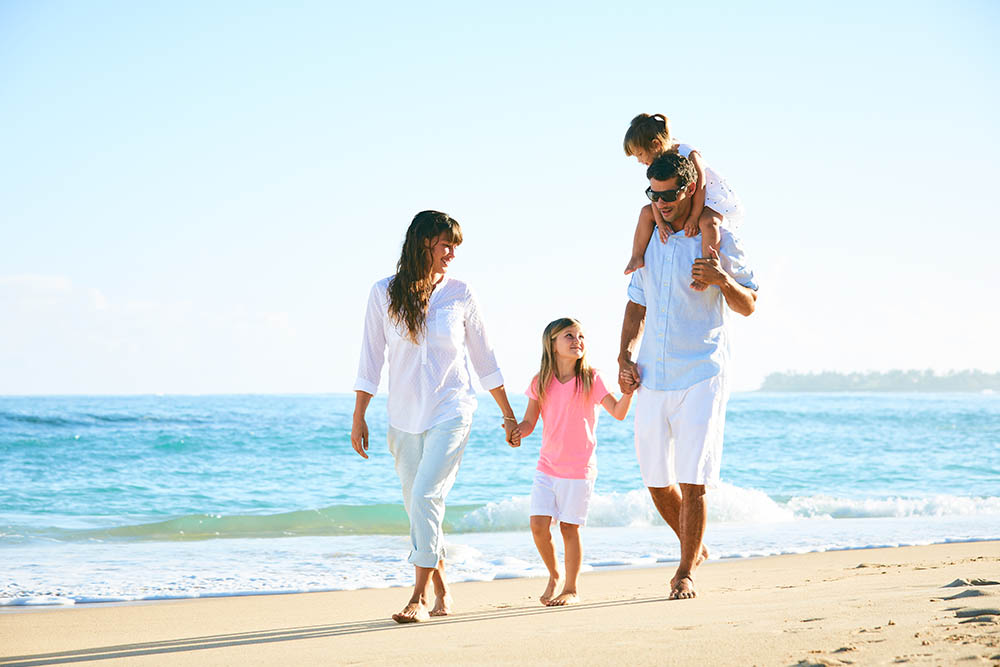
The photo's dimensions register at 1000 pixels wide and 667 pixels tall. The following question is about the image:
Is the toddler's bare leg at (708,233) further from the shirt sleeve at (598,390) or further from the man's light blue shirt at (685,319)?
the shirt sleeve at (598,390)

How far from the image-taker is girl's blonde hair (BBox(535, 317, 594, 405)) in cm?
470

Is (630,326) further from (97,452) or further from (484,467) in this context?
(97,452)

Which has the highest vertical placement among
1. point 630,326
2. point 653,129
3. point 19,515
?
point 653,129

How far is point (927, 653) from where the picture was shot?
8.33ft

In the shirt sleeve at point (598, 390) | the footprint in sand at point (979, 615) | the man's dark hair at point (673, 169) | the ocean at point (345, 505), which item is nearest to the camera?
the footprint in sand at point (979, 615)

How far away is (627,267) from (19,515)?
9.09 meters

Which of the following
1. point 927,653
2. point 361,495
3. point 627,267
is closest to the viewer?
point 927,653

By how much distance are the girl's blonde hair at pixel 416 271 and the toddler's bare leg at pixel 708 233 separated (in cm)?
112

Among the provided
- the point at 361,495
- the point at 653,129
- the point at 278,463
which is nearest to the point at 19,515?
the point at 361,495

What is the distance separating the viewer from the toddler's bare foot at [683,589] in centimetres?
404

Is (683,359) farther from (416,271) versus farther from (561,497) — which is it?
(416,271)

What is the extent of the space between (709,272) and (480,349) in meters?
1.14

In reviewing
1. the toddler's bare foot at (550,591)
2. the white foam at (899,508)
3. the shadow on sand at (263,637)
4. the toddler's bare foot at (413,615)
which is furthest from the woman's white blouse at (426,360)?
the white foam at (899,508)

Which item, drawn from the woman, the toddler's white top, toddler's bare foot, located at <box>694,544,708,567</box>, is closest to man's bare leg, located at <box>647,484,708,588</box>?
toddler's bare foot, located at <box>694,544,708,567</box>
